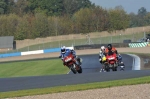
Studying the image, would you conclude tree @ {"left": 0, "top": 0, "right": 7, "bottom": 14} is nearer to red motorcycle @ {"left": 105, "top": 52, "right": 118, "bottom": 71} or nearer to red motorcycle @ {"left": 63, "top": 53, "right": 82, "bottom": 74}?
red motorcycle @ {"left": 63, "top": 53, "right": 82, "bottom": 74}

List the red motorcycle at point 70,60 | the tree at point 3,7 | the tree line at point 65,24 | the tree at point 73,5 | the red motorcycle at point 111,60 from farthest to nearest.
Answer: the tree at point 73,5
the tree at point 3,7
the tree line at point 65,24
the red motorcycle at point 70,60
the red motorcycle at point 111,60

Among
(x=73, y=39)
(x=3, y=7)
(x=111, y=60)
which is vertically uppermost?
(x=3, y=7)

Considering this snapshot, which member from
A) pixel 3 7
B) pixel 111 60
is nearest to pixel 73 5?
pixel 3 7

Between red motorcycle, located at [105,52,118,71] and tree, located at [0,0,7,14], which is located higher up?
tree, located at [0,0,7,14]

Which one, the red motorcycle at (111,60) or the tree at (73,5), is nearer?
the red motorcycle at (111,60)

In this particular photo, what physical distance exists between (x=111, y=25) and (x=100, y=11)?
8635 millimetres

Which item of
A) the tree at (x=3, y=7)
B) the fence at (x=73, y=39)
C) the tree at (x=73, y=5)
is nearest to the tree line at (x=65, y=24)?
the fence at (x=73, y=39)

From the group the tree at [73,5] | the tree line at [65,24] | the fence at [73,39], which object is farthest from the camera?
the tree at [73,5]

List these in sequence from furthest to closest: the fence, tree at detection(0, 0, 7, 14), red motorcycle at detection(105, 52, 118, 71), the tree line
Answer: tree at detection(0, 0, 7, 14) → the tree line → the fence → red motorcycle at detection(105, 52, 118, 71)

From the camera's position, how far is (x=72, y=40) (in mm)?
84188

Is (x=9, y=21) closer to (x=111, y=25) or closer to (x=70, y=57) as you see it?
(x=111, y=25)

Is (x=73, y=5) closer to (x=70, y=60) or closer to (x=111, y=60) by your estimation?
(x=70, y=60)

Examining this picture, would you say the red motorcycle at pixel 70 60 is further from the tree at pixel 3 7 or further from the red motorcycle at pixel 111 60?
the tree at pixel 3 7

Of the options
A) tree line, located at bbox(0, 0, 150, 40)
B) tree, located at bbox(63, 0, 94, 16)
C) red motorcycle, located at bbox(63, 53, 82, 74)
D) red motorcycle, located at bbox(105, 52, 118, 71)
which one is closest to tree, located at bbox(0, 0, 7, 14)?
tree, located at bbox(63, 0, 94, 16)
